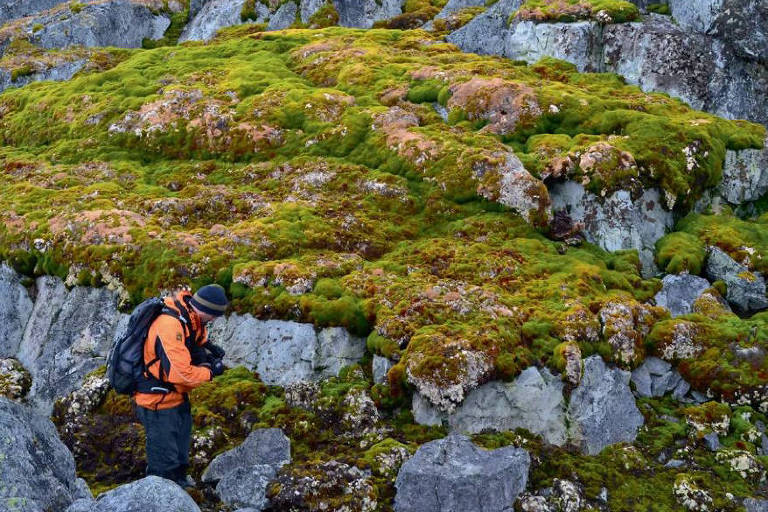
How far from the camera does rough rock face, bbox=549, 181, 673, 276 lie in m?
21.3

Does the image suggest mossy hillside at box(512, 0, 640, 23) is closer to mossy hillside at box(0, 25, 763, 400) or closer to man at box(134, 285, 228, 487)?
mossy hillside at box(0, 25, 763, 400)

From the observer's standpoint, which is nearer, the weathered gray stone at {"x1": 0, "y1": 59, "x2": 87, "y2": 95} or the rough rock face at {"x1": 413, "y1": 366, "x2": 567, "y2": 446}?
the rough rock face at {"x1": 413, "y1": 366, "x2": 567, "y2": 446}

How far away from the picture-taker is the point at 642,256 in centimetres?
2112

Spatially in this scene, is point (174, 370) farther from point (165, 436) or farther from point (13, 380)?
point (13, 380)

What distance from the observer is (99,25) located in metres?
43.2

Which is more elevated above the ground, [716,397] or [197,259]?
[197,259]

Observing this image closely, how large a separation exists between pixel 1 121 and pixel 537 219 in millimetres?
25075

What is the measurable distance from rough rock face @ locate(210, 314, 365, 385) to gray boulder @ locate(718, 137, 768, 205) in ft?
48.7

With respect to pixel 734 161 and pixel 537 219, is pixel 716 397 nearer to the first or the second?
pixel 537 219

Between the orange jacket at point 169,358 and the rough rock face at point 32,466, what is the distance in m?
1.58

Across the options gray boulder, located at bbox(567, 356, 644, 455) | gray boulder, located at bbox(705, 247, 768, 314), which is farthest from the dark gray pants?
gray boulder, located at bbox(705, 247, 768, 314)

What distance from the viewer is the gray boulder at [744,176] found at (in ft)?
77.4

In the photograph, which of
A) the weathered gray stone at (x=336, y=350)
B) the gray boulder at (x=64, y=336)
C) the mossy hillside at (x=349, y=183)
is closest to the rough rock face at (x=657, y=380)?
the mossy hillside at (x=349, y=183)

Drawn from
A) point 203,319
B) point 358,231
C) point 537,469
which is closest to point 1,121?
point 358,231
